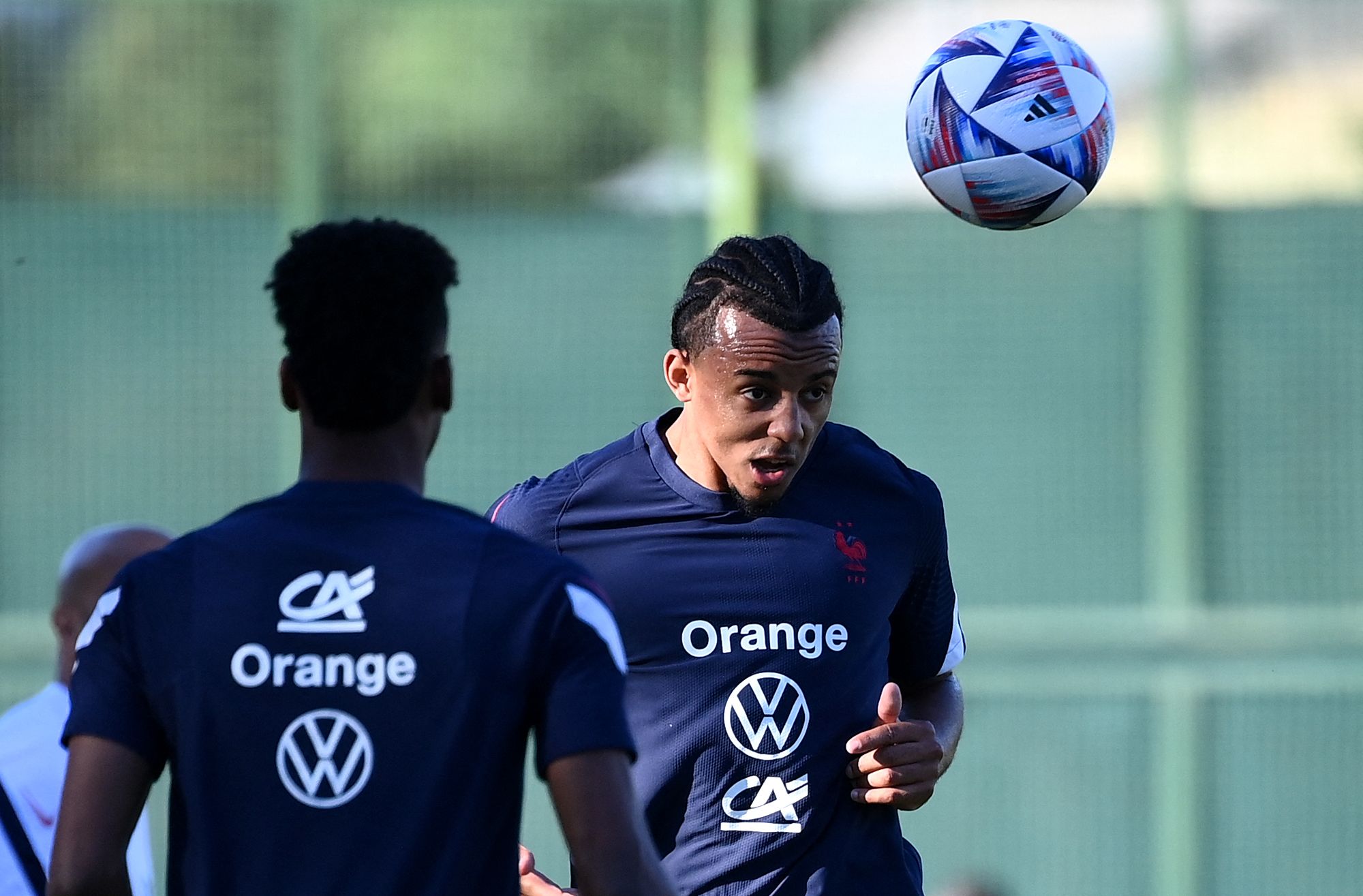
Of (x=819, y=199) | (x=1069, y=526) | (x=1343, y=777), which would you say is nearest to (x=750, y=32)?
(x=819, y=199)

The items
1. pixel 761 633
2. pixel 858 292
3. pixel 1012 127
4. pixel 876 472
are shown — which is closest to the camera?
pixel 761 633

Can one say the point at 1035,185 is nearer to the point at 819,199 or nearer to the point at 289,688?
the point at 289,688

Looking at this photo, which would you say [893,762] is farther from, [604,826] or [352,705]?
[352,705]

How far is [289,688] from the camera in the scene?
2611 millimetres

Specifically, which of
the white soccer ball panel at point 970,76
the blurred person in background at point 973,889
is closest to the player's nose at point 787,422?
the white soccer ball panel at point 970,76

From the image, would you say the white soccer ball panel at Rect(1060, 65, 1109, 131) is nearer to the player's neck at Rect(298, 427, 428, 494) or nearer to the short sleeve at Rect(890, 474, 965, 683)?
the short sleeve at Rect(890, 474, 965, 683)

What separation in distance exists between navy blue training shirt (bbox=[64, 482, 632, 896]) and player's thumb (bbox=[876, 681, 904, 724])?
140 centimetres

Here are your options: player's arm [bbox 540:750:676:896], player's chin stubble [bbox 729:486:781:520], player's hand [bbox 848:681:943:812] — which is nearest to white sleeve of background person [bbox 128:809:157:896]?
player's chin stubble [bbox 729:486:781:520]

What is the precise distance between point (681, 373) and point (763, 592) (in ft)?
1.80

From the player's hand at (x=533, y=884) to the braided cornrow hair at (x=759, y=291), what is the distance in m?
1.18

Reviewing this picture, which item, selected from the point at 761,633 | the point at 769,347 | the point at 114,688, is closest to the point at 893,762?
the point at 761,633

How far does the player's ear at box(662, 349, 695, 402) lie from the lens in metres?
4.19

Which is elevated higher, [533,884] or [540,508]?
[540,508]

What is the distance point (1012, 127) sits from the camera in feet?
15.2
